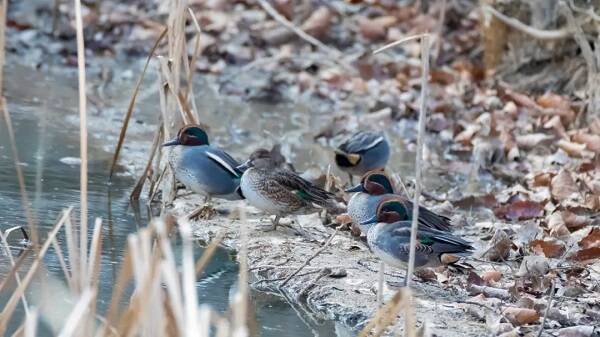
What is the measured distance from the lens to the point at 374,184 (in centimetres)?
654

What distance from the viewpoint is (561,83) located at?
11086 mm

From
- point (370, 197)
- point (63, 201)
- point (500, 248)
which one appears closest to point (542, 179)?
point (500, 248)

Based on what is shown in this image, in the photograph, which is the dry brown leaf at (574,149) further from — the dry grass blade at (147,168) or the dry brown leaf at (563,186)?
the dry grass blade at (147,168)

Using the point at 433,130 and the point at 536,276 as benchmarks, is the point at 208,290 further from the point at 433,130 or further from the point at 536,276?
the point at 433,130

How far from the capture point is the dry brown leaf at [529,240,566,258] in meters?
6.27

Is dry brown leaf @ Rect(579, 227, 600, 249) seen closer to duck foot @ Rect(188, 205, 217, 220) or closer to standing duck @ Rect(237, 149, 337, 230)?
standing duck @ Rect(237, 149, 337, 230)

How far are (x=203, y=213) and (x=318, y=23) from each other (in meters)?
6.31

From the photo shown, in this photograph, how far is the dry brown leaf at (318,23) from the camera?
12.9 meters

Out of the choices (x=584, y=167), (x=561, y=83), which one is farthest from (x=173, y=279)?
(x=561, y=83)

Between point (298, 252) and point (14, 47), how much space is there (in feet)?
22.1

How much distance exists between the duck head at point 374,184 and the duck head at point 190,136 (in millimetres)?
1001

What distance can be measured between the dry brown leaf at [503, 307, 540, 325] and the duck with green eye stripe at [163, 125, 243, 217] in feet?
7.47

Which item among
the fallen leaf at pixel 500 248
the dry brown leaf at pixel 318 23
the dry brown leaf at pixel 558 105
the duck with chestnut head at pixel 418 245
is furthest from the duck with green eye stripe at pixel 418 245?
the dry brown leaf at pixel 318 23

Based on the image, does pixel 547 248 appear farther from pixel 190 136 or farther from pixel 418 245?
pixel 190 136
